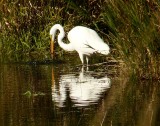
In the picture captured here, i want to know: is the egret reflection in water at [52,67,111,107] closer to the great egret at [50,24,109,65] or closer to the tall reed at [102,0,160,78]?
the tall reed at [102,0,160,78]

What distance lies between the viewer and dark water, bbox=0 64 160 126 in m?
8.57

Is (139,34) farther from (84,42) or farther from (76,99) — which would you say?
(84,42)

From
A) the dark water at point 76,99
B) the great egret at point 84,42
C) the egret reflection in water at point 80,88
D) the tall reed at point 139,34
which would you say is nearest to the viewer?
the dark water at point 76,99

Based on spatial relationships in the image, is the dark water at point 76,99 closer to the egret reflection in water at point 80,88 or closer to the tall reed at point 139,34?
the egret reflection in water at point 80,88

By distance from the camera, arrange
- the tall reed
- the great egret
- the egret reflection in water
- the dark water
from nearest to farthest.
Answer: the dark water < the egret reflection in water < the tall reed < the great egret

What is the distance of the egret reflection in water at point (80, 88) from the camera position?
33.2 feet

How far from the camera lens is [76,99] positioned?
10.2 m

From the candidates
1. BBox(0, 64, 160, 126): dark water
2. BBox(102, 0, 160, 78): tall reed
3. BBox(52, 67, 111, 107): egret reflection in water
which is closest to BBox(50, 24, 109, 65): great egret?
BBox(0, 64, 160, 126): dark water

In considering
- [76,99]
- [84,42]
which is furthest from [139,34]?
[84,42]

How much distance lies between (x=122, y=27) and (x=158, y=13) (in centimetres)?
99

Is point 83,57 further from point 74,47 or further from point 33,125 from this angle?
point 33,125

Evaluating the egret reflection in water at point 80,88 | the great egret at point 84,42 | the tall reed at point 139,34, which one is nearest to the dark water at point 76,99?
the egret reflection in water at point 80,88

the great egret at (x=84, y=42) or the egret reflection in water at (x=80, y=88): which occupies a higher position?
the great egret at (x=84, y=42)

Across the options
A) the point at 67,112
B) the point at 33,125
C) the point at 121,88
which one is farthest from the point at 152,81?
the point at 33,125
